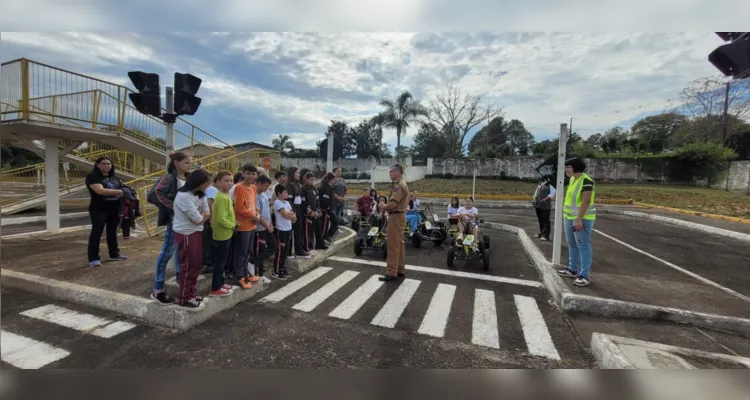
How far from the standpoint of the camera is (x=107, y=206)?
17.0ft

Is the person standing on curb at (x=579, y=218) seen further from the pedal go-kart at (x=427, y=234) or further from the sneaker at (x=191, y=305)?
the sneaker at (x=191, y=305)

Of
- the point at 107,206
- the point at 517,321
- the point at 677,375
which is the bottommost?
the point at 517,321

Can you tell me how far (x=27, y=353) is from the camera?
9.55ft

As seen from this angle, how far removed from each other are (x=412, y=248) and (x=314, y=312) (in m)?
4.24

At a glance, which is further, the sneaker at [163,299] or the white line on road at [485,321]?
the sneaker at [163,299]

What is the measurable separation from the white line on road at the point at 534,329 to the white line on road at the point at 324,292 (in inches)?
99.7

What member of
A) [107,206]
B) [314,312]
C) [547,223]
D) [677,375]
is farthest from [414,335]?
[547,223]

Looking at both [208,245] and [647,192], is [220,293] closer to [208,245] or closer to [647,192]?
[208,245]

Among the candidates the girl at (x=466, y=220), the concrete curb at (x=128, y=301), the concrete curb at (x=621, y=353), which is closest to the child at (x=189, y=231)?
the concrete curb at (x=128, y=301)

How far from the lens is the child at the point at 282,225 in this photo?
5141 millimetres

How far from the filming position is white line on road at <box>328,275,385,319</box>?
4.08 meters

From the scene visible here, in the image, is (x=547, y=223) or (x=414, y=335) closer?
(x=414, y=335)

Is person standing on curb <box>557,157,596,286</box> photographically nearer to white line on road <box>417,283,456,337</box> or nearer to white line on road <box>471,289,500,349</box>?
white line on road <box>471,289,500,349</box>

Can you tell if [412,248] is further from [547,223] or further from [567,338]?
[567,338]
